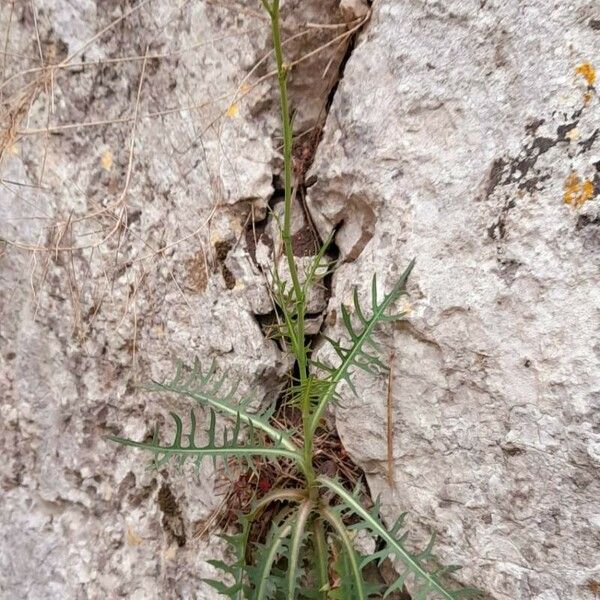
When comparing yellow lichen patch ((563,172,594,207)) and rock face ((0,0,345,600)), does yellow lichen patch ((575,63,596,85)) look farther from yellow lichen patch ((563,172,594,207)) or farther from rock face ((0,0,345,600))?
rock face ((0,0,345,600))

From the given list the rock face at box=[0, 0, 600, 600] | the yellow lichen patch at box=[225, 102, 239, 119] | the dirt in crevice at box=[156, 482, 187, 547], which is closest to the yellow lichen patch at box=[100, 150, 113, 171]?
the rock face at box=[0, 0, 600, 600]

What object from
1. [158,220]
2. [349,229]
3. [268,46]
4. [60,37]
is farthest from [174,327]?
[60,37]

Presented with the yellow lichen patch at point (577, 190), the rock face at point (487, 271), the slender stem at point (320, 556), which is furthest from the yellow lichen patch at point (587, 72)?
the slender stem at point (320, 556)

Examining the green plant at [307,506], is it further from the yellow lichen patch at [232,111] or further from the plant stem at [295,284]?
the yellow lichen patch at [232,111]

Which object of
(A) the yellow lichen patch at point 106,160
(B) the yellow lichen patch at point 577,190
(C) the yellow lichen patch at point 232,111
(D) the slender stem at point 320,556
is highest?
(C) the yellow lichen patch at point 232,111

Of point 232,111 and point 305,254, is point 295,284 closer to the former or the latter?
point 305,254
